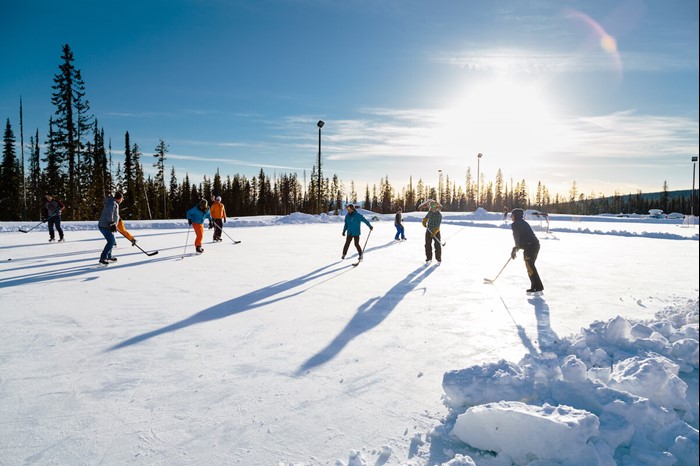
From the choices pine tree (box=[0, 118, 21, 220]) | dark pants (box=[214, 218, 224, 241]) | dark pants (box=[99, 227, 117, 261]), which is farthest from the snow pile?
pine tree (box=[0, 118, 21, 220])

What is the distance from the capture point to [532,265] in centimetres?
744

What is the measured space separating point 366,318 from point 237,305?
2138 millimetres

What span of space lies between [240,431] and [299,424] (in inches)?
17.1

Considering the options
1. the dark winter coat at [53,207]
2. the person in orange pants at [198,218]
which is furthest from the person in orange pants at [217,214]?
the dark winter coat at [53,207]

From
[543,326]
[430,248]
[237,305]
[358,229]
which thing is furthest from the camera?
[430,248]

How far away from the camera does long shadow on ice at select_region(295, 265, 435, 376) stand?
4340 mm

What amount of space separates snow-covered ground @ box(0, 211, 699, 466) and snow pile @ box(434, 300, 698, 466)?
1 cm

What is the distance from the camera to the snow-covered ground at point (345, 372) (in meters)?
2.68

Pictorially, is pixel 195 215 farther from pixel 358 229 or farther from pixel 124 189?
pixel 124 189

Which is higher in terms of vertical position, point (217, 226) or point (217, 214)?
point (217, 214)

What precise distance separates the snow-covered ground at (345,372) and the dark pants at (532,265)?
47cm

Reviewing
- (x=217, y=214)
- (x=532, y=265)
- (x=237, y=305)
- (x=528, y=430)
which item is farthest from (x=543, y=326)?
(x=217, y=214)

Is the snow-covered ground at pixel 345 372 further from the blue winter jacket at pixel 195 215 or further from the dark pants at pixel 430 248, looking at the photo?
the blue winter jacket at pixel 195 215

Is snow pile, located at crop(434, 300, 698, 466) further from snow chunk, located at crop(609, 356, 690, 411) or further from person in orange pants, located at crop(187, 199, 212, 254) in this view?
person in orange pants, located at crop(187, 199, 212, 254)
